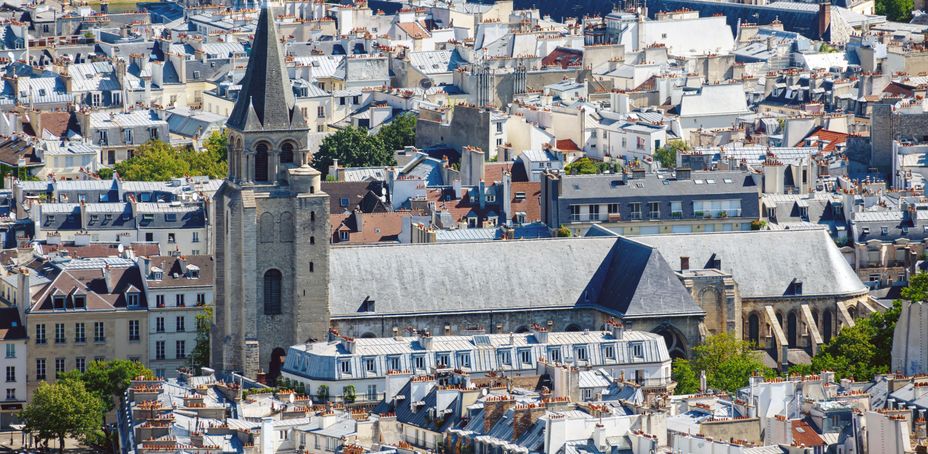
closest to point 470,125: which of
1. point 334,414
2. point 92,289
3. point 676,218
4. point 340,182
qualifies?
point 340,182

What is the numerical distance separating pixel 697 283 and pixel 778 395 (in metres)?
26.4

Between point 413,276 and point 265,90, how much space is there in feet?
32.3

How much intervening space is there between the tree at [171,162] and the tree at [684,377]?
4813cm

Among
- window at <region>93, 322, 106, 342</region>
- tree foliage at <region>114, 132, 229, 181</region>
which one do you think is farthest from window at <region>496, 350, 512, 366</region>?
tree foliage at <region>114, 132, 229, 181</region>

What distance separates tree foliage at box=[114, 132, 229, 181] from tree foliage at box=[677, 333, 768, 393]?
46.2m

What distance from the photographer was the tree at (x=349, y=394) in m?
128

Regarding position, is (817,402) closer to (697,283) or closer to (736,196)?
(697,283)

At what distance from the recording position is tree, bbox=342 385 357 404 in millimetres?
128375

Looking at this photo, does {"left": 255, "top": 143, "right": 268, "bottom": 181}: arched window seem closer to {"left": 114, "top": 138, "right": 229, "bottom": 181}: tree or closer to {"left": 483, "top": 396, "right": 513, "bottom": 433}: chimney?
{"left": 483, "top": 396, "right": 513, "bottom": 433}: chimney

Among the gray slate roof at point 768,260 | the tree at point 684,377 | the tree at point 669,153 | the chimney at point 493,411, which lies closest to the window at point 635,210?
the gray slate roof at point 768,260

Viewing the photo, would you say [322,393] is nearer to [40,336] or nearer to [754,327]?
[40,336]

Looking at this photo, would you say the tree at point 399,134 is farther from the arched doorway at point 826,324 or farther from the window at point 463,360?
the window at point 463,360

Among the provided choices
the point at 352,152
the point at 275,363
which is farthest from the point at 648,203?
the point at 352,152

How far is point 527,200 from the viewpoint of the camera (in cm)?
16500
